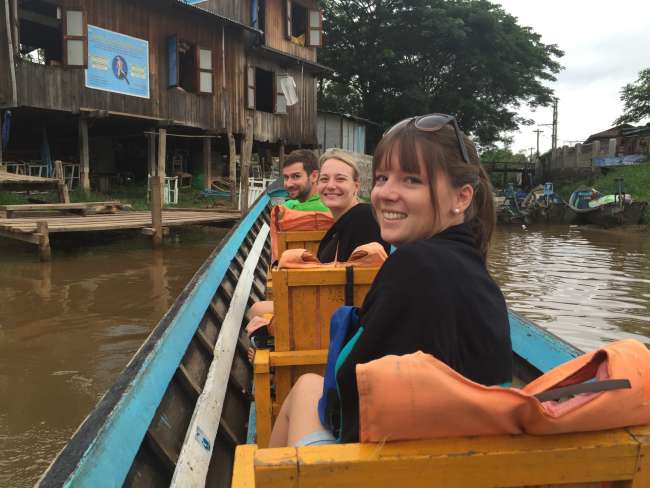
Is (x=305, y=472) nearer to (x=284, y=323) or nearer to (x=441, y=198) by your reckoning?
(x=441, y=198)

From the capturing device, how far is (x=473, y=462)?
39.8 inches

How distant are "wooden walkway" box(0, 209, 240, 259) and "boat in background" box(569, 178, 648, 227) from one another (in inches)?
670

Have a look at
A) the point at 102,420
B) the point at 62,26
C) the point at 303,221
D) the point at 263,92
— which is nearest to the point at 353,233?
the point at 303,221

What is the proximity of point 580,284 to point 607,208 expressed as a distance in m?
14.7

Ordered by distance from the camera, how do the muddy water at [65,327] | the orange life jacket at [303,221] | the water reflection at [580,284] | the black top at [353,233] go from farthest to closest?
1. the water reflection at [580,284]
2. the orange life jacket at [303,221]
3. the muddy water at [65,327]
4. the black top at [353,233]

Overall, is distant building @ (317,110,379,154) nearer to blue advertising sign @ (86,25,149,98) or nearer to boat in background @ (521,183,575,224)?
boat in background @ (521,183,575,224)

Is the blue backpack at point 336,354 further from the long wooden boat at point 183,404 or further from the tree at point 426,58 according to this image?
the tree at point 426,58

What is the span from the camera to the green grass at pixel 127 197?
41.1ft

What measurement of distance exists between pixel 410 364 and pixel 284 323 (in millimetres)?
1354

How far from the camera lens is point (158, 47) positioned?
14.7m

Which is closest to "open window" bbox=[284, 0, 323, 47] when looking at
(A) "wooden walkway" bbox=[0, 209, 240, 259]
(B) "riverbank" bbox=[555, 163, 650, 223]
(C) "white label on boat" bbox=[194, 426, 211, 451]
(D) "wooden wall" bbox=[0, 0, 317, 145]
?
(D) "wooden wall" bbox=[0, 0, 317, 145]

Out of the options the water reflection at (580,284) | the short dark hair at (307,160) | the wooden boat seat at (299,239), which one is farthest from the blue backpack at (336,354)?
the water reflection at (580,284)

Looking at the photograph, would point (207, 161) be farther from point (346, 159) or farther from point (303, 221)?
point (346, 159)

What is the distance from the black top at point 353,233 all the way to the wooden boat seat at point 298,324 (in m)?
0.59
